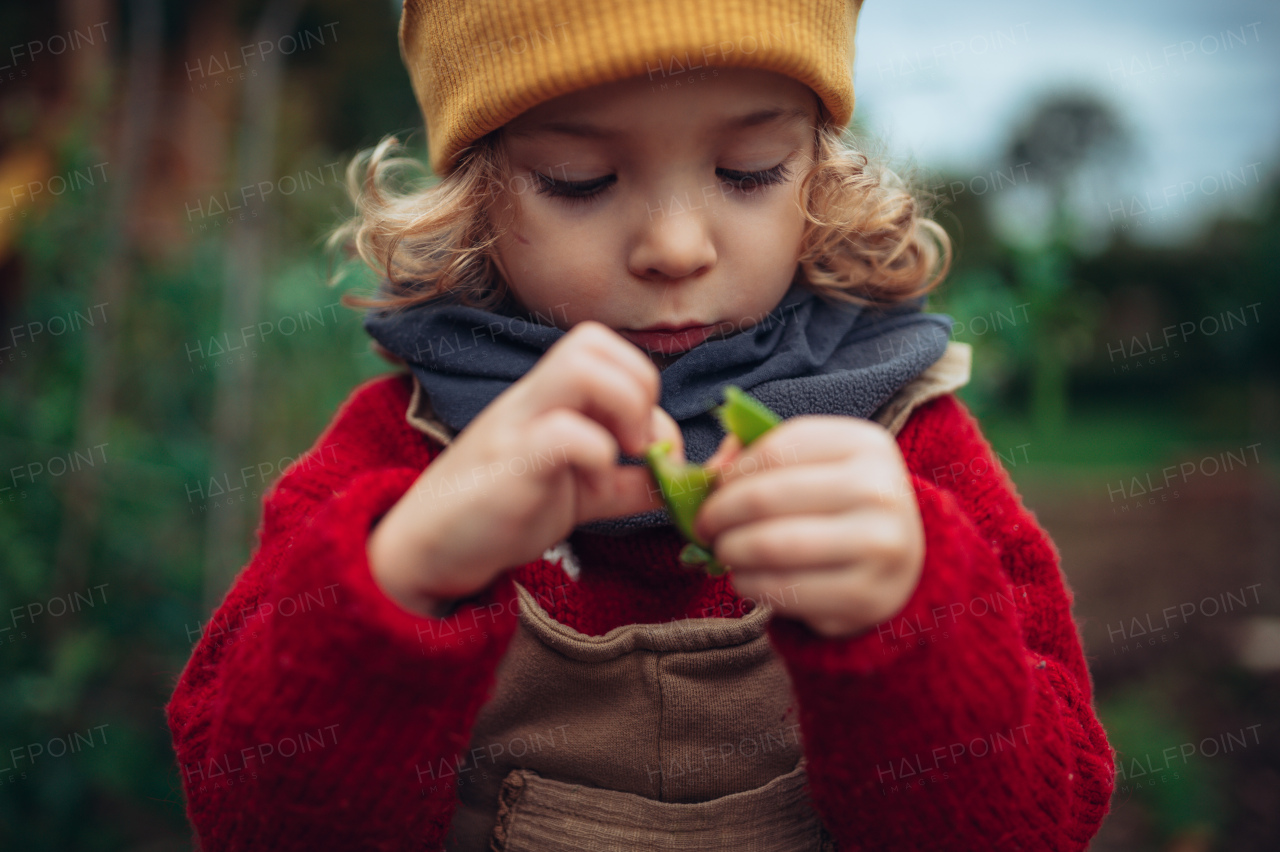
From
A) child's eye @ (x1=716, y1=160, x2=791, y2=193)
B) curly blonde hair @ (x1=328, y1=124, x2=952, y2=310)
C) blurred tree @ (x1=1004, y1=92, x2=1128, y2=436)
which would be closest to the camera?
child's eye @ (x1=716, y1=160, x2=791, y2=193)

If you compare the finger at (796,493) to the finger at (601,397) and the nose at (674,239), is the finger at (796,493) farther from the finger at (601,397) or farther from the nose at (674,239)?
the nose at (674,239)

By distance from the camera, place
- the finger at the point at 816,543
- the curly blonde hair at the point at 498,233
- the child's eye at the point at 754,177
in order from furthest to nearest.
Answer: the curly blonde hair at the point at 498,233
the child's eye at the point at 754,177
the finger at the point at 816,543

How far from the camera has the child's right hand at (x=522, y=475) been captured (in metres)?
0.92

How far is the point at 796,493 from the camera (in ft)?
2.89

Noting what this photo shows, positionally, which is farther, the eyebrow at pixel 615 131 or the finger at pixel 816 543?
the eyebrow at pixel 615 131

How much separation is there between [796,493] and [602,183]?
617 mm

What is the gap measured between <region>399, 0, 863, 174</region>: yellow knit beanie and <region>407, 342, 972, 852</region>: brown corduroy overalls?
798mm

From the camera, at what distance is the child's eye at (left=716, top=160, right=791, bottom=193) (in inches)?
50.9

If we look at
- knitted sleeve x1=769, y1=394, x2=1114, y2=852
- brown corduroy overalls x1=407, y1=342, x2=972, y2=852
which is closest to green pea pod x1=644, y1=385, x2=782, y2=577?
knitted sleeve x1=769, y1=394, x2=1114, y2=852

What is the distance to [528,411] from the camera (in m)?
0.94

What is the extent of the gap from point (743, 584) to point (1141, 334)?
16728 mm

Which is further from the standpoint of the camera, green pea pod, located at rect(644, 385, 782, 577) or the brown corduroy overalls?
the brown corduroy overalls

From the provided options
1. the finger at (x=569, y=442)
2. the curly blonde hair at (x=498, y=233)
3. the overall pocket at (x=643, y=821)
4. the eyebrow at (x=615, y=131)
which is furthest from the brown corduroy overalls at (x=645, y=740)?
the eyebrow at (x=615, y=131)

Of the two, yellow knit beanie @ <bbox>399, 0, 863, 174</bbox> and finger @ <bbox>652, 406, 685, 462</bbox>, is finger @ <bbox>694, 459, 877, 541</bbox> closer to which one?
finger @ <bbox>652, 406, 685, 462</bbox>
